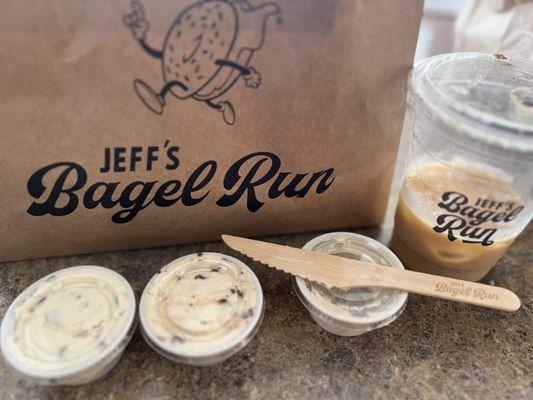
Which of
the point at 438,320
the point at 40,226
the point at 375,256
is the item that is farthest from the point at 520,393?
the point at 40,226

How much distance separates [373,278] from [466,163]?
18 centimetres

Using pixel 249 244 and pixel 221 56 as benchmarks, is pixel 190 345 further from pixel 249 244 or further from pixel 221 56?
pixel 221 56

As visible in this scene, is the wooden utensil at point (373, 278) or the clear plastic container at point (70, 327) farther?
the wooden utensil at point (373, 278)

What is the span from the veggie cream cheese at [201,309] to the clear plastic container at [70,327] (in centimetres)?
3

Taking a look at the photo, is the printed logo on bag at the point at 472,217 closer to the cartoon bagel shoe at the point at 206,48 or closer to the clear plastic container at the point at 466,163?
the clear plastic container at the point at 466,163

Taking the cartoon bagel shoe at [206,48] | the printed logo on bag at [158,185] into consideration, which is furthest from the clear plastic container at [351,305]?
the cartoon bagel shoe at [206,48]

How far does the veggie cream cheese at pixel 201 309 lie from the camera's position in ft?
1.70

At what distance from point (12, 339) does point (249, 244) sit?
11.7 inches

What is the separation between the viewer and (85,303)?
1.84 ft

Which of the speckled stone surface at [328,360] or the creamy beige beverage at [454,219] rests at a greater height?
the creamy beige beverage at [454,219]

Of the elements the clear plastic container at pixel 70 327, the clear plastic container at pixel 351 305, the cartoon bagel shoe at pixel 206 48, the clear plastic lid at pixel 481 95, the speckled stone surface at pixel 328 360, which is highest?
the cartoon bagel shoe at pixel 206 48

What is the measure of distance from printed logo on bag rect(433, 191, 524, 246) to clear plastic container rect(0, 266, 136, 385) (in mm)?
407

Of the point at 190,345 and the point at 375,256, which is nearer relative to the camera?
the point at 190,345

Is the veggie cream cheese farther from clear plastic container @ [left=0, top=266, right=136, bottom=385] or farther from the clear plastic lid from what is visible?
the clear plastic lid
